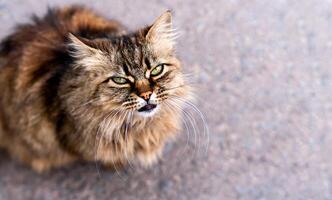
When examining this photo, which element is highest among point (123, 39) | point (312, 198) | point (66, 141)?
point (123, 39)

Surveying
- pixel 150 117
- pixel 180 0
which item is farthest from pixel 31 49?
pixel 180 0

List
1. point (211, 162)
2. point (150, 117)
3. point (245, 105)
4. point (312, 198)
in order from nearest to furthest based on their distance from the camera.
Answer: point (150, 117)
point (312, 198)
point (211, 162)
point (245, 105)

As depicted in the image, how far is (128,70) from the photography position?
197cm

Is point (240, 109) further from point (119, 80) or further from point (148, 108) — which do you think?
point (119, 80)

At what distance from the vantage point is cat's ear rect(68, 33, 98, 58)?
1933 mm

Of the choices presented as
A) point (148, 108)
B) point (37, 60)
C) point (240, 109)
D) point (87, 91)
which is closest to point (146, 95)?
point (148, 108)

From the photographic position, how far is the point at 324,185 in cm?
Result: 239

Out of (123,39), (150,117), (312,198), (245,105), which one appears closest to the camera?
(123,39)

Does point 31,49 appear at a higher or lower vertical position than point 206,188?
higher

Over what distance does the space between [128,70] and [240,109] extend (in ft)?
2.95

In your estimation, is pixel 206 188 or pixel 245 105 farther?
pixel 245 105

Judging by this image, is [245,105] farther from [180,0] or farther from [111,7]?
[111,7]

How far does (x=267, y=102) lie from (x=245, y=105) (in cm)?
12

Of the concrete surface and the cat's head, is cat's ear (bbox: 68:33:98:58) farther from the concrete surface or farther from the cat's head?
the concrete surface
